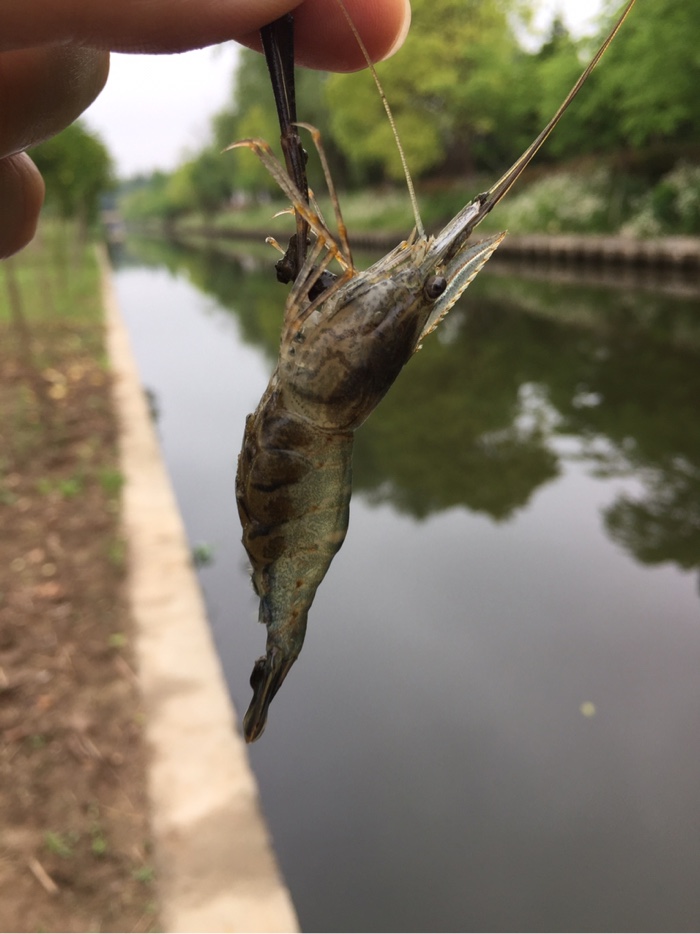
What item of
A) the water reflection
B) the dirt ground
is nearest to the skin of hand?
the dirt ground

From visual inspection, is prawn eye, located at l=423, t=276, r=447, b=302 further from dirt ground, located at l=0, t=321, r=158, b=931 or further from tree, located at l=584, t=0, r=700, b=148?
tree, located at l=584, t=0, r=700, b=148

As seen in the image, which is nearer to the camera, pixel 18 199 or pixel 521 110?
pixel 18 199

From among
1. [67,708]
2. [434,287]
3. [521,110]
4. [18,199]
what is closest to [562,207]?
[521,110]

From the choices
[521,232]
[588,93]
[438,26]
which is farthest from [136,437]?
[438,26]

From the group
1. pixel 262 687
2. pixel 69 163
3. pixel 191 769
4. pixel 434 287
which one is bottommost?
pixel 191 769

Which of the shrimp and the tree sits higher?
the tree

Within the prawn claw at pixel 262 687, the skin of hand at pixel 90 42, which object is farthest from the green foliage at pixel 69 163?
the prawn claw at pixel 262 687

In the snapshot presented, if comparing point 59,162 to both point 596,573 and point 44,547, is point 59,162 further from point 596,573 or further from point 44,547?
point 596,573

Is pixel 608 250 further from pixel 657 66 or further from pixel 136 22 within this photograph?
pixel 136 22
